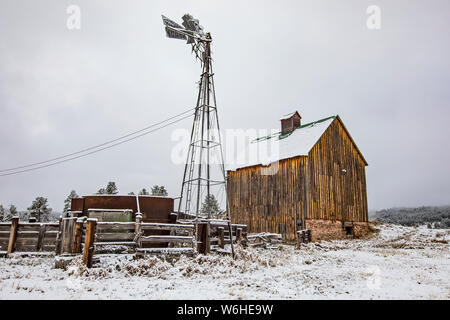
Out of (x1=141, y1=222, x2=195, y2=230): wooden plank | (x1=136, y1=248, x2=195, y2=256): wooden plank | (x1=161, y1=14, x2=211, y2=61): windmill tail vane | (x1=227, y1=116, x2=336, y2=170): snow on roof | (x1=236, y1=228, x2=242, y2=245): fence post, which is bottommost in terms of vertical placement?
(x1=136, y1=248, x2=195, y2=256): wooden plank

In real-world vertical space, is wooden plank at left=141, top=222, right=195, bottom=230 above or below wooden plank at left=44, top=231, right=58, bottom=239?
above

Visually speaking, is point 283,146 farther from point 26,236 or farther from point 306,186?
point 26,236

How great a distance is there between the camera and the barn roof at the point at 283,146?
26.7m

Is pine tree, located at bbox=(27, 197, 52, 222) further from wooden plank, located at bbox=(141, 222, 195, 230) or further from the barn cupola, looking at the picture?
wooden plank, located at bbox=(141, 222, 195, 230)

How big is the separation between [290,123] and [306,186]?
10.9m

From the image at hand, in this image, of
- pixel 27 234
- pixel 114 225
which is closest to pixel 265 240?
pixel 114 225

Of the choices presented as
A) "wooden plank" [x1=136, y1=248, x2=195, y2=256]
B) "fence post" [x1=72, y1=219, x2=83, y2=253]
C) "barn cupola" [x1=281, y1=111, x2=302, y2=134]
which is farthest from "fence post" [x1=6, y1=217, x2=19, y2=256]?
"barn cupola" [x1=281, y1=111, x2=302, y2=134]

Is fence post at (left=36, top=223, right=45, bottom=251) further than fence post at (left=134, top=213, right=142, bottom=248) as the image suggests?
Yes

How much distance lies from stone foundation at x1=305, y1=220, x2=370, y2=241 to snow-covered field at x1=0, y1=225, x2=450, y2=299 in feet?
36.8

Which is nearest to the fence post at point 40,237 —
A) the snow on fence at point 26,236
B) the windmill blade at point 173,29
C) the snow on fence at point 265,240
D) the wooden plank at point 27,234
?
the snow on fence at point 26,236

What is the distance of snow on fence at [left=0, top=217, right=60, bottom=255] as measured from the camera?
12866 millimetres
